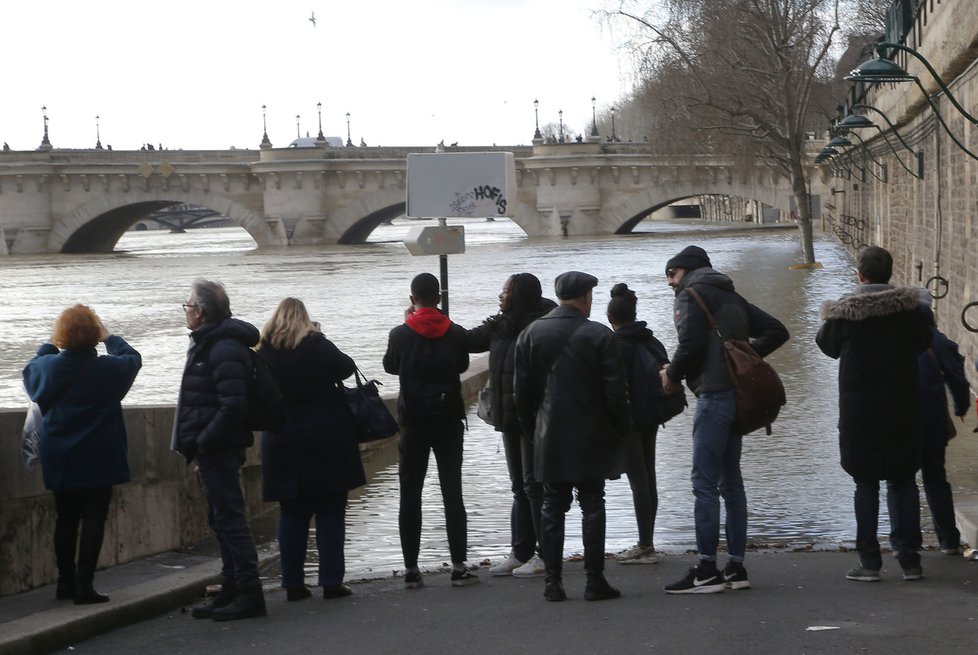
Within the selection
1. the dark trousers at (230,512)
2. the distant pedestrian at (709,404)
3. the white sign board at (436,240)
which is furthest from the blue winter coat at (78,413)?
the white sign board at (436,240)

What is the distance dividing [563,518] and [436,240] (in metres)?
6.97

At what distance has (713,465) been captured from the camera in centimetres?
684

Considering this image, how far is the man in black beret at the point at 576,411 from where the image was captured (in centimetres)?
660

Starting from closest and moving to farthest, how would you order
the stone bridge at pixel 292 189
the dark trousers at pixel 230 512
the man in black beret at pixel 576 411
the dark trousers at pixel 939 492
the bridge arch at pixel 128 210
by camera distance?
the man in black beret at pixel 576 411 → the dark trousers at pixel 230 512 → the dark trousers at pixel 939 492 → the stone bridge at pixel 292 189 → the bridge arch at pixel 128 210

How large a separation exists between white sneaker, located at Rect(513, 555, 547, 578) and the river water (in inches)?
31.2

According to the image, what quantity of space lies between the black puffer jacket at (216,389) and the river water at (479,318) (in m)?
1.71

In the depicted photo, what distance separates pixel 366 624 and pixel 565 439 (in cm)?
110

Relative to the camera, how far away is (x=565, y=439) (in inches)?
260

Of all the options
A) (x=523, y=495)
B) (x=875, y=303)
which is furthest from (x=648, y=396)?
(x=875, y=303)

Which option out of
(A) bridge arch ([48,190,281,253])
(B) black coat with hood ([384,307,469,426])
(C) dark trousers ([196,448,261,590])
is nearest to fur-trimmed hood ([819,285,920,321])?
(B) black coat with hood ([384,307,469,426])

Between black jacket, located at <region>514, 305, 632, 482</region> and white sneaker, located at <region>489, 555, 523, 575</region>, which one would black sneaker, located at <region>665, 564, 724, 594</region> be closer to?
black jacket, located at <region>514, 305, 632, 482</region>

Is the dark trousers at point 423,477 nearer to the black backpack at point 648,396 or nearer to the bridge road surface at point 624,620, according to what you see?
the bridge road surface at point 624,620

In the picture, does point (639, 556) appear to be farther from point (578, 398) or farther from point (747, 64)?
point (747, 64)

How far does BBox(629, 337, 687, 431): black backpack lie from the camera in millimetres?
7516
